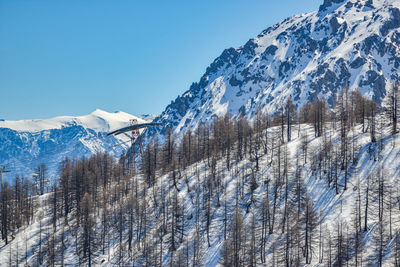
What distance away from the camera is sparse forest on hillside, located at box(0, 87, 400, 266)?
8375cm

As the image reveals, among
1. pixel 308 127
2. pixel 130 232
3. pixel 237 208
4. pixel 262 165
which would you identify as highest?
pixel 308 127

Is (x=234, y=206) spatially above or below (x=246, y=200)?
below

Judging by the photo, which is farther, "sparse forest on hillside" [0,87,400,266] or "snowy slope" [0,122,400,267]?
"snowy slope" [0,122,400,267]

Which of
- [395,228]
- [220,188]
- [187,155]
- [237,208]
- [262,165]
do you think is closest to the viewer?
[395,228]

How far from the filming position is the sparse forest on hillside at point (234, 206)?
83.8m

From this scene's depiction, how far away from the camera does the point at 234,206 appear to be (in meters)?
104

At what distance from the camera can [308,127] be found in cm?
15312

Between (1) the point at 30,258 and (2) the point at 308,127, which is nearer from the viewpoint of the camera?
(1) the point at 30,258

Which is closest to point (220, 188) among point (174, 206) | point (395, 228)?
point (174, 206)

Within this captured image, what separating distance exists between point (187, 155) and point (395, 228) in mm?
76745

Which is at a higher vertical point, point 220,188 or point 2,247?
point 220,188

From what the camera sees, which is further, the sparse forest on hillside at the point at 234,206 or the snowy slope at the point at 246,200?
the snowy slope at the point at 246,200

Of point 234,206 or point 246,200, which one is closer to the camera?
point 234,206

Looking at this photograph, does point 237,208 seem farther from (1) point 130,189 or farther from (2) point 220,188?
(1) point 130,189
